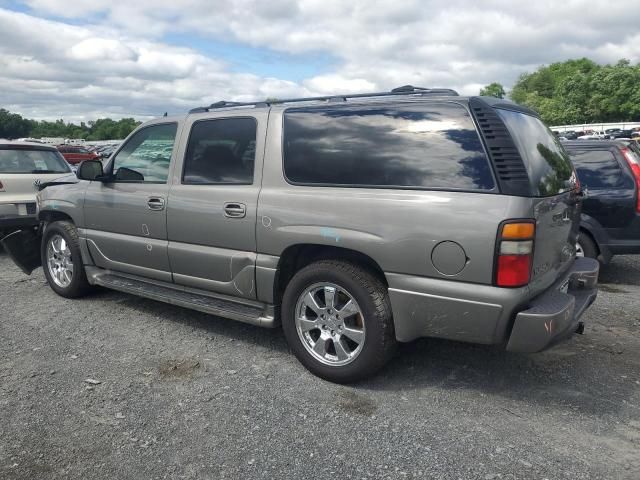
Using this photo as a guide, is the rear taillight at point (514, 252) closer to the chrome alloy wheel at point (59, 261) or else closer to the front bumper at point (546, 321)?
the front bumper at point (546, 321)

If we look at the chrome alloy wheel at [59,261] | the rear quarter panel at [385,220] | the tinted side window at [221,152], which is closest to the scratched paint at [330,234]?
the rear quarter panel at [385,220]

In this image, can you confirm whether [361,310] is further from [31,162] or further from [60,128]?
[60,128]

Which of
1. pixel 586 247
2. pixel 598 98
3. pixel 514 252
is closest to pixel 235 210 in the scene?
pixel 514 252

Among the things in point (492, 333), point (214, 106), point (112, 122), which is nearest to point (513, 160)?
point (492, 333)

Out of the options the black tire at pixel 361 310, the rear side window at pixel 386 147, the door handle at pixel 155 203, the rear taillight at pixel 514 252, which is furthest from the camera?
the door handle at pixel 155 203

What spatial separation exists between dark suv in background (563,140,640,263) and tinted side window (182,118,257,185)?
158 inches

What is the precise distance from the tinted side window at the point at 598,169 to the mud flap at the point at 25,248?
6.40m

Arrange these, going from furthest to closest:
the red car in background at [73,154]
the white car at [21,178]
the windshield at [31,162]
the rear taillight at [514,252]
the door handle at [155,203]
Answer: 1. the red car in background at [73,154]
2. the windshield at [31,162]
3. the white car at [21,178]
4. the door handle at [155,203]
5. the rear taillight at [514,252]

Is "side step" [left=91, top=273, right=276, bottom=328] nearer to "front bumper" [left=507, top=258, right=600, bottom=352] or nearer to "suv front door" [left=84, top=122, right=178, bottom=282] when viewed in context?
"suv front door" [left=84, top=122, right=178, bottom=282]

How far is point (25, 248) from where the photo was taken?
242 inches

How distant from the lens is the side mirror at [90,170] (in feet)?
16.2

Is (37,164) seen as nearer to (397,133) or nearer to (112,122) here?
(397,133)

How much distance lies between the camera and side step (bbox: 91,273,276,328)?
404 cm

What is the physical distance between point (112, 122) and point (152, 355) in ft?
360
